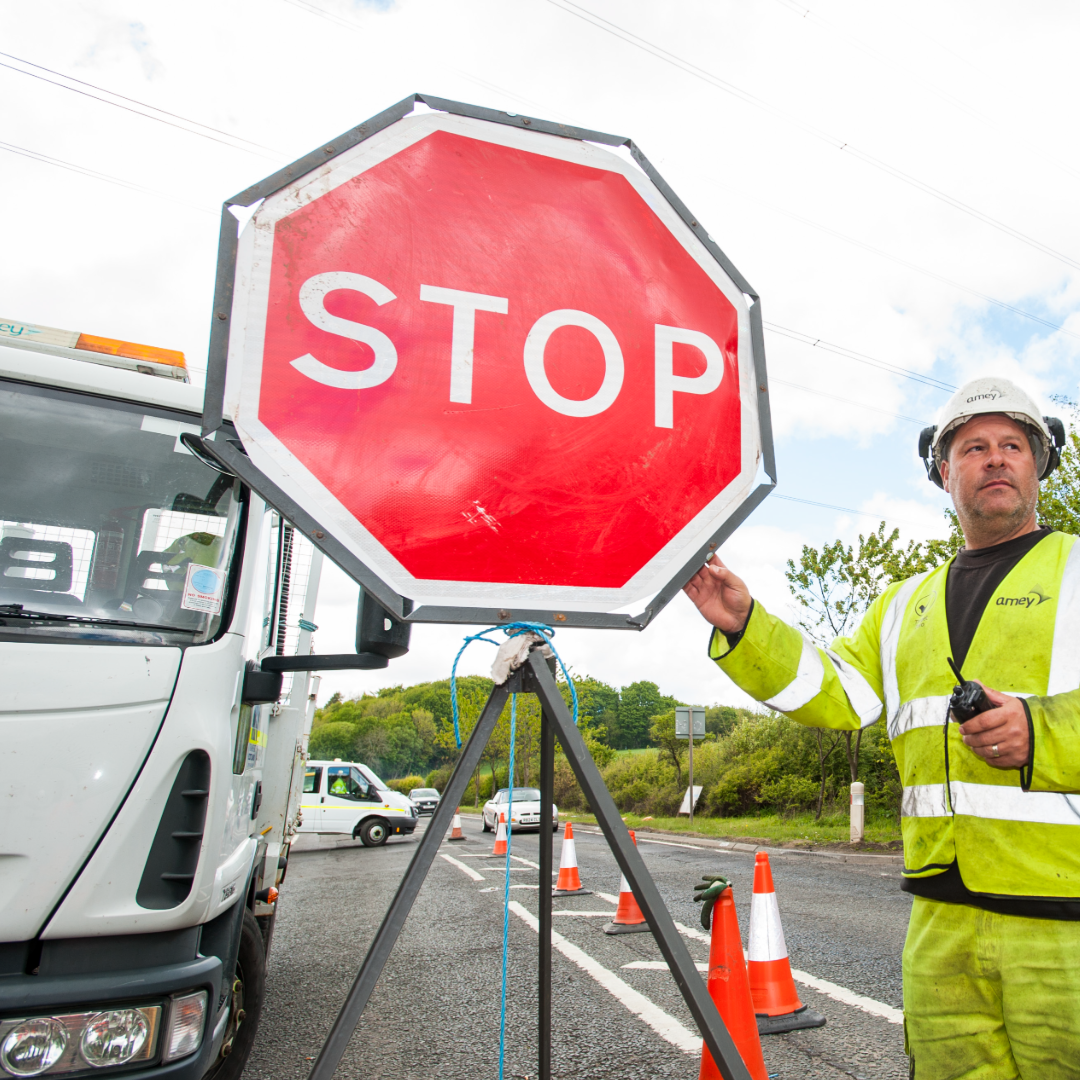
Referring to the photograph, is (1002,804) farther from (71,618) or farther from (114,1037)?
(71,618)

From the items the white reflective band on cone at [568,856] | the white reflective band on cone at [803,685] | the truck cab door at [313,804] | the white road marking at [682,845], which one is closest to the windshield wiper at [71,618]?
the white reflective band on cone at [803,685]

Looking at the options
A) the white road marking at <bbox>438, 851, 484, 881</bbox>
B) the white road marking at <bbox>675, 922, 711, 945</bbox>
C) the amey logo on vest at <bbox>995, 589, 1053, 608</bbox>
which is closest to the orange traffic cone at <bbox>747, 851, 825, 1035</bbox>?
the white road marking at <bbox>675, 922, 711, 945</bbox>

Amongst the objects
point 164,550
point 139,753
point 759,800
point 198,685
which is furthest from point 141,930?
point 759,800

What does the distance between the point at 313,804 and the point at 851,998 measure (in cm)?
1464

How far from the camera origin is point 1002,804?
1586 millimetres

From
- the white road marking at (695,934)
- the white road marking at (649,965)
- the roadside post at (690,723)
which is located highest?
the roadside post at (690,723)

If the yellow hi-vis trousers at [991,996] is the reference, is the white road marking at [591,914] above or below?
below

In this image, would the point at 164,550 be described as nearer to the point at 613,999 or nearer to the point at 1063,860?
the point at 1063,860

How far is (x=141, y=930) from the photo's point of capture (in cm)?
198

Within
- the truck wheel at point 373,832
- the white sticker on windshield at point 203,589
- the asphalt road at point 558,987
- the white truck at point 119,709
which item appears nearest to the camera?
the white truck at point 119,709

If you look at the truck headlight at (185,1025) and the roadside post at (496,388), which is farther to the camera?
the truck headlight at (185,1025)

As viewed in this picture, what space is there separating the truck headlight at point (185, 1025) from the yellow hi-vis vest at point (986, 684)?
5.23 ft

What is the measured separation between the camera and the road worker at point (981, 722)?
147 centimetres

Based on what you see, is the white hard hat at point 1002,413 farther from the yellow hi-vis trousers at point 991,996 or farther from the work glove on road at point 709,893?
the work glove on road at point 709,893
